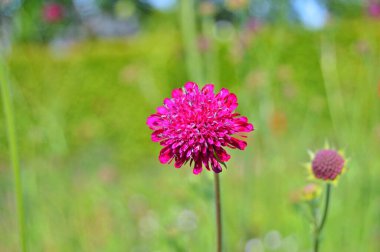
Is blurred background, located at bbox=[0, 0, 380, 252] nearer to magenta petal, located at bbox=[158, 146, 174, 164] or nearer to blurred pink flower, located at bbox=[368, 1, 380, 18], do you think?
blurred pink flower, located at bbox=[368, 1, 380, 18]

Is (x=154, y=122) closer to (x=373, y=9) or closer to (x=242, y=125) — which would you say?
(x=242, y=125)

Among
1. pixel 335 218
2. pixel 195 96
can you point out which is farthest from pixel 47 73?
pixel 195 96

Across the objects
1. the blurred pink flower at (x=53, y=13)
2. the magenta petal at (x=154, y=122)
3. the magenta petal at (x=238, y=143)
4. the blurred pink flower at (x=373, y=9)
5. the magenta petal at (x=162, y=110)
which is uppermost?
the blurred pink flower at (x=53, y=13)

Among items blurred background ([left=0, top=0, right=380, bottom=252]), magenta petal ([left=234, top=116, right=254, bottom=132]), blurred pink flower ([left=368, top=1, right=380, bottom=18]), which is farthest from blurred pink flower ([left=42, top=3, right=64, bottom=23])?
magenta petal ([left=234, top=116, right=254, bottom=132])

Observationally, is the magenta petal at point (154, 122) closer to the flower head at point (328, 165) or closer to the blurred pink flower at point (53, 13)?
the flower head at point (328, 165)

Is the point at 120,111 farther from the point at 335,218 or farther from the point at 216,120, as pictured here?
the point at 216,120

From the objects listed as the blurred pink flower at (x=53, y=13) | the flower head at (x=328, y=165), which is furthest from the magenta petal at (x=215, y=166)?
the blurred pink flower at (x=53, y=13)
